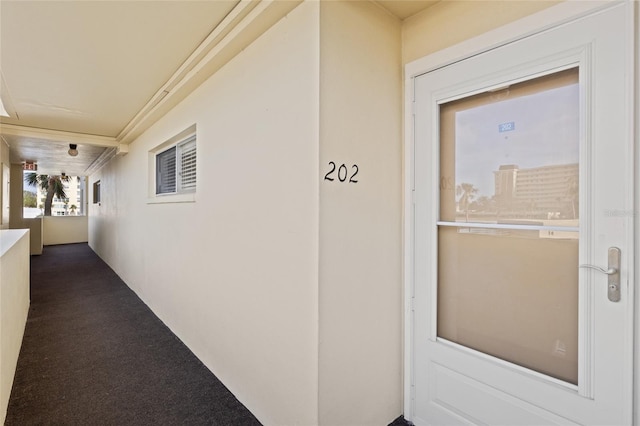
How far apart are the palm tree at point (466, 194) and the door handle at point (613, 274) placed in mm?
612

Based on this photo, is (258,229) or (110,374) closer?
(258,229)

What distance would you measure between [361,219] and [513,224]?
0.76 meters

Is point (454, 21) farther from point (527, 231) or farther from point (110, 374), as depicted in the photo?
point (110, 374)

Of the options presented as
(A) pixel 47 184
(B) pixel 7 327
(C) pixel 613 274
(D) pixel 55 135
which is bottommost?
(B) pixel 7 327

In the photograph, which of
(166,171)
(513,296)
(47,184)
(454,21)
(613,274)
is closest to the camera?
(613,274)

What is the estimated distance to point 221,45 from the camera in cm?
213

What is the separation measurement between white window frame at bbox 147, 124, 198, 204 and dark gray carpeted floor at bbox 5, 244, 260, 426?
1.47 metres

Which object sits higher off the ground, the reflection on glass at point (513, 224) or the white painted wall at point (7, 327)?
the reflection on glass at point (513, 224)

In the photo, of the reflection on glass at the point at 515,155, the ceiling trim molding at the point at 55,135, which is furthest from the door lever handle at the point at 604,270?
the ceiling trim molding at the point at 55,135

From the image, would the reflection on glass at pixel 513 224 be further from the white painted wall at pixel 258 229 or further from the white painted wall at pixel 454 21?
the white painted wall at pixel 258 229

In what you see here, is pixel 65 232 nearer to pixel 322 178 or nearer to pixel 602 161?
pixel 322 178

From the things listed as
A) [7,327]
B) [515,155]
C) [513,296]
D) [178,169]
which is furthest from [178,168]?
[513,296]

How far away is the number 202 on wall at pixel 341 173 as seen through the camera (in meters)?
1.58

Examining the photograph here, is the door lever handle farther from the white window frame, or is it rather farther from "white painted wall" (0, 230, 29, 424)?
"white painted wall" (0, 230, 29, 424)
